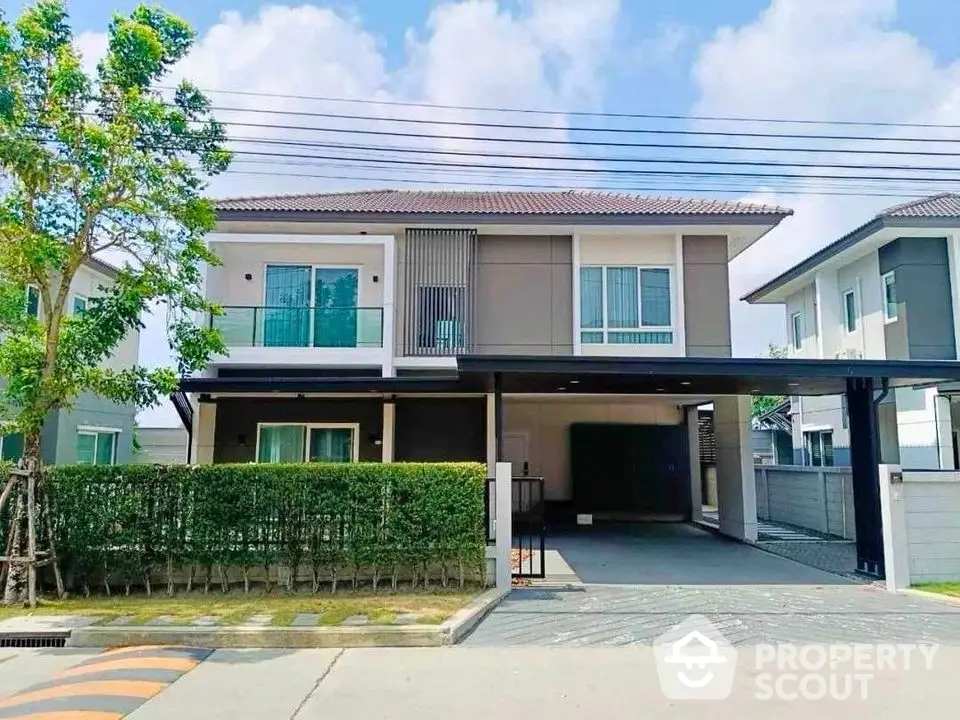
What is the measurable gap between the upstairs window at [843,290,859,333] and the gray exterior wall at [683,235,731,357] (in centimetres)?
598

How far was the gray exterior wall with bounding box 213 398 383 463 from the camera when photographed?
13914mm

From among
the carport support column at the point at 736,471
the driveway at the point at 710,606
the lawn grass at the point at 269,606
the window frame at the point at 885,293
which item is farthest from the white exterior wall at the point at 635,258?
the lawn grass at the point at 269,606

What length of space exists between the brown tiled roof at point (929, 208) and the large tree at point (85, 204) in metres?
14.3

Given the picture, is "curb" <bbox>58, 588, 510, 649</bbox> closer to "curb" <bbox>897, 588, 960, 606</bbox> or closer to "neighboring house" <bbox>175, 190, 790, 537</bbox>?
"curb" <bbox>897, 588, 960, 606</bbox>

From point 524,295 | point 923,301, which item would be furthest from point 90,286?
point 923,301

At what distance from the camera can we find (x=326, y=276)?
14.3m

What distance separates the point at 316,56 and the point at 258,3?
108 cm

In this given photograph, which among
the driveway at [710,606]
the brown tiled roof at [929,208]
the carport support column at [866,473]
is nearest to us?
the driveway at [710,606]

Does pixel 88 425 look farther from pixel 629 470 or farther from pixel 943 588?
pixel 943 588

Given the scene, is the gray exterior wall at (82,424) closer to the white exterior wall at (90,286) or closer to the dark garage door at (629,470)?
the white exterior wall at (90,286)

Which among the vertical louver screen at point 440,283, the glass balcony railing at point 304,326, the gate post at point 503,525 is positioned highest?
the vertical louver screen at point 440,283

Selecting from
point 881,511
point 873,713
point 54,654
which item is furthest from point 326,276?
point 873,713

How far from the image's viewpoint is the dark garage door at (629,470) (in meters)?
16.9

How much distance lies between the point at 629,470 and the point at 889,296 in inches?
295
